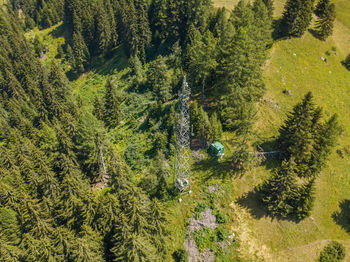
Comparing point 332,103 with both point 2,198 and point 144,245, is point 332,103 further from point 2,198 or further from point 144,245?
point 2,198

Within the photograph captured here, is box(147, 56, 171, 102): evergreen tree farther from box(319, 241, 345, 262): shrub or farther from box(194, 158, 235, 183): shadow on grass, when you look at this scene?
box(319, 241, 345, 262): shrub

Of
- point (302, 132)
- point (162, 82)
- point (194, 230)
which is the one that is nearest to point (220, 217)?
point (194, 230)

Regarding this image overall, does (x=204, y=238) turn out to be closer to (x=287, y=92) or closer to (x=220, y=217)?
(x=220, y=217)

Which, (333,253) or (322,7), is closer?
(333,253)

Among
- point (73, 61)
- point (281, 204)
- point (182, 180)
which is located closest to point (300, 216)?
point (281, 204)

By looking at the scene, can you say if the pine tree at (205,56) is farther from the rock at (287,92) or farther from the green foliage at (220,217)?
the green foliage at (220,217)

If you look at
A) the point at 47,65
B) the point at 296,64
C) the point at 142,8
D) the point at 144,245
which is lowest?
the point at 47,65

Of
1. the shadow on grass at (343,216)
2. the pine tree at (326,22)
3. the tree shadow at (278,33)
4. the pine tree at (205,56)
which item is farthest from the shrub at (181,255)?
the pine tree at (326,22)
